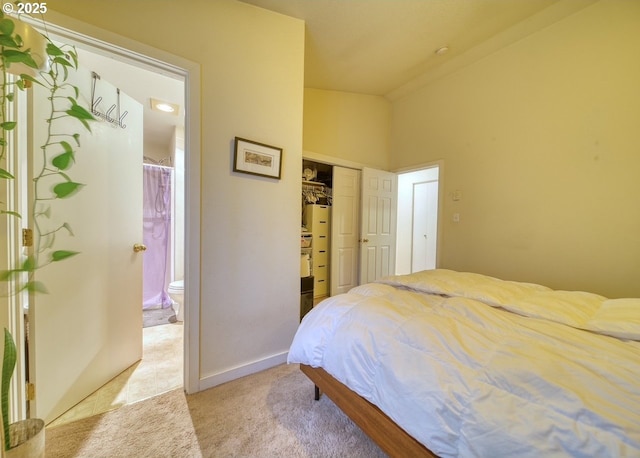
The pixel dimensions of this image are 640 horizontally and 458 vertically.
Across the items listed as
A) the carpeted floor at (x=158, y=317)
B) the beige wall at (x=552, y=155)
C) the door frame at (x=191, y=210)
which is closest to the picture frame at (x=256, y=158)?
the door frame at (x=191, y=210)

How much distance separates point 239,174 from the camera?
180cm

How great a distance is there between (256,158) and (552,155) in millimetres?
2681

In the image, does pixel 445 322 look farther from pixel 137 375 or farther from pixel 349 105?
pixel 349 105

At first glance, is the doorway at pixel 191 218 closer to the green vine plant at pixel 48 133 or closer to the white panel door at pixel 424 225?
the green vine plant at pixel 48 133

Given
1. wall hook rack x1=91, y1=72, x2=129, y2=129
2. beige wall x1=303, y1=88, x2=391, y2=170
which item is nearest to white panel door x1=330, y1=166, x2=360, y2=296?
beige wall x1=303, y1=88, x2=391, y2=170

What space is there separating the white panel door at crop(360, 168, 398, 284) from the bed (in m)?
2.15

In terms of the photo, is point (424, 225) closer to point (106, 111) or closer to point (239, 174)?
point (239, 174)

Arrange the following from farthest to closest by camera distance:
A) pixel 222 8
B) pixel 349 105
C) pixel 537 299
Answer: pixel 349 105 < pixel 222 8 < pixel 537 299

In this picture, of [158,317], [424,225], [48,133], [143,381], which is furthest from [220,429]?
[424,225]

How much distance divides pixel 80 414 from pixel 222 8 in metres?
2.71

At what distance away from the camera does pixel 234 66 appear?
177 cm

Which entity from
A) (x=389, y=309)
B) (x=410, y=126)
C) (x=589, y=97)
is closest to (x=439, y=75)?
(x=410, y=126)

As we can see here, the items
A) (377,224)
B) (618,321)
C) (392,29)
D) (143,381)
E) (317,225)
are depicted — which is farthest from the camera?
(377,224)

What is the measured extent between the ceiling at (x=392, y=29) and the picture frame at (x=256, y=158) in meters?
1.04
